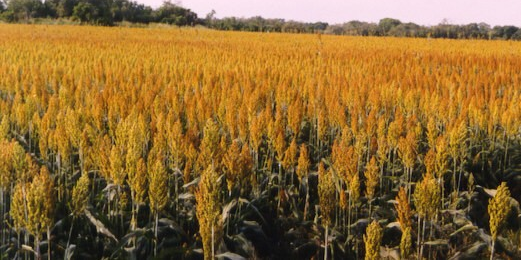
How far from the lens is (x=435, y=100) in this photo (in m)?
5.09

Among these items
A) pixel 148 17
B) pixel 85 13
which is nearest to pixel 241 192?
pixel 85 13

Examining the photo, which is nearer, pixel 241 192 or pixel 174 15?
pixel 241 192

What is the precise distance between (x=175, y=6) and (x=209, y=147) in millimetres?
43433

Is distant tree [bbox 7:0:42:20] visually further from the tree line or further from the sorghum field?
the sorghum field

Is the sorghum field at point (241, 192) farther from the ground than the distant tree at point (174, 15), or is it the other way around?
the distant tree at point (174, 15)

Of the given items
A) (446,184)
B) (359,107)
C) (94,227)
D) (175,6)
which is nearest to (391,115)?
(359,107)

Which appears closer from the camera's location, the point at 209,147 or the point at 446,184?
the point at 209,147

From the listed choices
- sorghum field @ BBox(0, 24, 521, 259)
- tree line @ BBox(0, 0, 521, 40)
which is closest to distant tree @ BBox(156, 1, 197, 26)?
tree line @ BBox(0, 0, 521, 40)

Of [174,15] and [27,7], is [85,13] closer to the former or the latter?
[27,7]

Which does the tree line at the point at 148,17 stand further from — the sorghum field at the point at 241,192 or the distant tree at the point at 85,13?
the sorghum field at the point at 241,192

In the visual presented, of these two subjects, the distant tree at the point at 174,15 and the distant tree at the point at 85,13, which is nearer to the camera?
the distant tree at the point at 85,13

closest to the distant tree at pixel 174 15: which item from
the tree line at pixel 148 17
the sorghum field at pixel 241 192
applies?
the tree line at pixel 148 17

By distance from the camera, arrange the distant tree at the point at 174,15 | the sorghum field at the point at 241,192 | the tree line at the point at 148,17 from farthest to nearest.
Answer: the distant tree at the point at 174,15 < the tree line at the point at 148,17 < the sorghum field at the point at 241,192

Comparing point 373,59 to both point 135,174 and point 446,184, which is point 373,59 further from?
point 135,174
